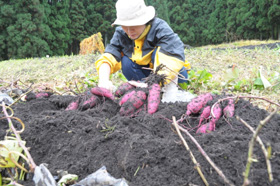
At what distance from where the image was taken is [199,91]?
266 centimetres

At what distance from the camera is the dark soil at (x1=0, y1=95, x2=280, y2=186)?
Answer: 87 cm

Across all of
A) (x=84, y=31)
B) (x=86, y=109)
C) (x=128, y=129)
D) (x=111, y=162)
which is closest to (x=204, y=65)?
(x=86, y=109)

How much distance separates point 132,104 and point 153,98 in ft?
0.47

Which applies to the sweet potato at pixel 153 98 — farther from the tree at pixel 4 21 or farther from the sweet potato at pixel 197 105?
the tree at pixel 4 21

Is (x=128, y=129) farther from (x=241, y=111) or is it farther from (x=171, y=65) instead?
(x=171, y=65)

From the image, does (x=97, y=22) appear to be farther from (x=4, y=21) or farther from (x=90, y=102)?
(x=90, y=102)

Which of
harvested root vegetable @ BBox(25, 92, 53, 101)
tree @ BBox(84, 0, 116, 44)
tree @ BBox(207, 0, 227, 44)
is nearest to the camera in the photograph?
harvested root vegetable @ BBox(25, 92, 53, 101)

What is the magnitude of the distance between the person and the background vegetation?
1040 cm

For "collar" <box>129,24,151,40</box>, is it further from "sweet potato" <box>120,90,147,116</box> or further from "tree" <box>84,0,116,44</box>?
"tree" <box>84,0,116,44</box>

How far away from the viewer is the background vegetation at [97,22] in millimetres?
12445

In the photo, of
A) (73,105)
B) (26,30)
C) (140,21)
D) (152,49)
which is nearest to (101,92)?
(73,105)

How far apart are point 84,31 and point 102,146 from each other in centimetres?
1682

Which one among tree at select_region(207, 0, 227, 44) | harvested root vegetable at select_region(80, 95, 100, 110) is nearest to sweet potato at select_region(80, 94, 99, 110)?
harvested root vegetable at select_region(80, 95, 100, 110)

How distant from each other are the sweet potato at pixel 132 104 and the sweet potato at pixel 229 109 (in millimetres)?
549
